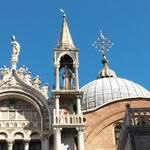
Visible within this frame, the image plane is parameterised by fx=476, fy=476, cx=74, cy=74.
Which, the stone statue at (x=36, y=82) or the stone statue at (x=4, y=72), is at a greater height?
the stone statue at (x=4, y=72)

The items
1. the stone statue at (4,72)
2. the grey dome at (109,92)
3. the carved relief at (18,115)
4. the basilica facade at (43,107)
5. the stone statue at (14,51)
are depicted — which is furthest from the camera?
the grey dome at (109,92)

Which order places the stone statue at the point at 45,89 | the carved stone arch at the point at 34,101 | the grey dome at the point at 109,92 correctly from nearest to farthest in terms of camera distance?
1. the carved stone arch at the point at 34,101
2. the stone statue at the point at 45,89
3. the grey dome at the point at 109,92

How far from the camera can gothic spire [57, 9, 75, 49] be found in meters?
23.2

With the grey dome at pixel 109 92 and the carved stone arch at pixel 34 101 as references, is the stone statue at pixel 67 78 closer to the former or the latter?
the carved stone arch at pixel 34 101

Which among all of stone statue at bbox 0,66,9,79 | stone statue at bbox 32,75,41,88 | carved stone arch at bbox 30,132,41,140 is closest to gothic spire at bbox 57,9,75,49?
stone statue at bbox 32,75,41,88

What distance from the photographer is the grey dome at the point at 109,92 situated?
33094 mm

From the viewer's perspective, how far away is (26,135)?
20984 mm

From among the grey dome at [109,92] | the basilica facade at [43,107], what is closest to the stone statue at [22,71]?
the basilica facade at [43,107]

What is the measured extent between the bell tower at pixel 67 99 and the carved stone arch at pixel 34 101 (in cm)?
67

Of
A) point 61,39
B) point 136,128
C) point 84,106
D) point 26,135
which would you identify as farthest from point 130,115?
point 84,106

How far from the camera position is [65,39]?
23.7 metres

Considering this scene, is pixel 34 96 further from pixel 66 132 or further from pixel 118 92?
pixel 118 92

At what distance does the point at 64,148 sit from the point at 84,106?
42.1ft

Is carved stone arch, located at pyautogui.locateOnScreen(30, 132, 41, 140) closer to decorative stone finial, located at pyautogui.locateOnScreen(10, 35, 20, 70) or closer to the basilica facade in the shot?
the basilica facade
